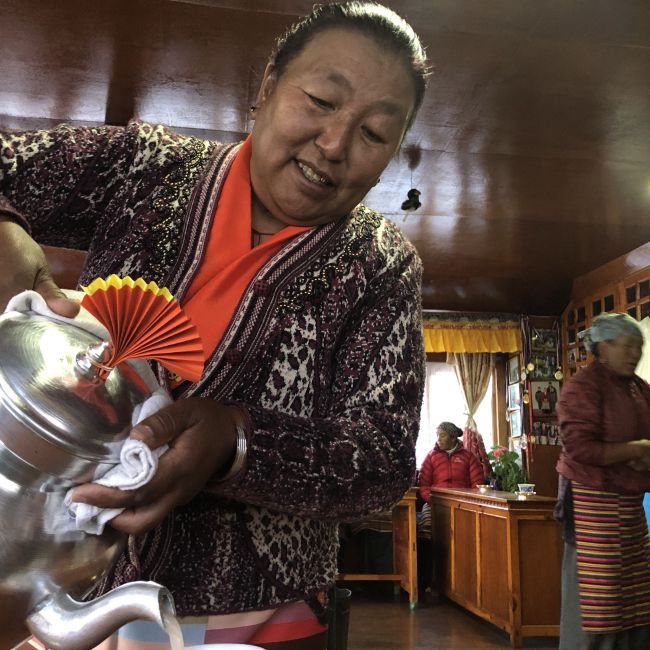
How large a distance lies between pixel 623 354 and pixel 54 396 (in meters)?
3.20

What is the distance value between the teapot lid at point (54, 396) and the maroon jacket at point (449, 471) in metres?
7.04

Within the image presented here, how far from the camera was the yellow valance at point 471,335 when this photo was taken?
9375mm

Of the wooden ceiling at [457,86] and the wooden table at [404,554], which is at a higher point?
the wooden ceiling at [457,86]

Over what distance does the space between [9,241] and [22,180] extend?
17 cm

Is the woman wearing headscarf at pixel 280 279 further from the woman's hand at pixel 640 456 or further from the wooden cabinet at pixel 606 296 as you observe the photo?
the wooden cabinet at pixel 606 296

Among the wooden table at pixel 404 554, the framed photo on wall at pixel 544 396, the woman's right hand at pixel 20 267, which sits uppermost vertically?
the framed photo on wall at pixel 544 396

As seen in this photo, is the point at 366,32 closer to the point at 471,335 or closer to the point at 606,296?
the point at 606,296

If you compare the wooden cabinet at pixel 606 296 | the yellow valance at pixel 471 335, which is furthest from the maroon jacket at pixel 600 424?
the yellow valance at pixel 471 335

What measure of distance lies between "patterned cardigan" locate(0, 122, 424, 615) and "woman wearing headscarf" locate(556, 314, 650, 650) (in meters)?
2.46

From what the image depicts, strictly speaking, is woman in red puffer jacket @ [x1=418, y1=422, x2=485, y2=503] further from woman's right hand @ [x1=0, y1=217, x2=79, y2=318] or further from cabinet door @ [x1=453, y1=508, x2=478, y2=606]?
woman's right hand @ [x1=0, y1=217, x2=79, y2=318]

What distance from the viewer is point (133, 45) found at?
3.76m

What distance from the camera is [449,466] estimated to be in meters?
7.55

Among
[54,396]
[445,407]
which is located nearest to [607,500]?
[54,396]

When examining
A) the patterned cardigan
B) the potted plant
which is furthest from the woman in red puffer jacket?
the patterned cardigan
